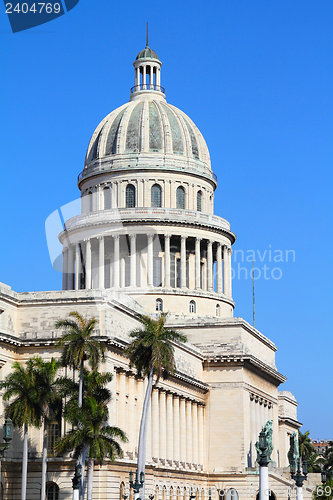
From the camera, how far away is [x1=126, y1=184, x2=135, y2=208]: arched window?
115m

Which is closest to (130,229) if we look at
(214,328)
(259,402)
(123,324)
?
(214,328)

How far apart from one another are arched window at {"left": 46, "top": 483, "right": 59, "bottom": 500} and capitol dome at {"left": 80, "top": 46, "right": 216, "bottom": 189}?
51.3 m

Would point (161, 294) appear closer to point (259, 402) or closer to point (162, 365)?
point (259, 402)

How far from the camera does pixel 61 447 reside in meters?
63.1

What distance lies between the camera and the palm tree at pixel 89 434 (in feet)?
206

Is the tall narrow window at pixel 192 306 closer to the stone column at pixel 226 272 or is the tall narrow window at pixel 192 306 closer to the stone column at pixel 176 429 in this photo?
the stone column at pixel 226 272

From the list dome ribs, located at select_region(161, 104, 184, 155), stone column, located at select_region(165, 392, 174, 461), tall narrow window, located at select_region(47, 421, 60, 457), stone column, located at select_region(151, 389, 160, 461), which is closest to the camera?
tall narrow window, located at select_region(47, 421, 60, 457)

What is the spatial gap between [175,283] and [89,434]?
49655 mm

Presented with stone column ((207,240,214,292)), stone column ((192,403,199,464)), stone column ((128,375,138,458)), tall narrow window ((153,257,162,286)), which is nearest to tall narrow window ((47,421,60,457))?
stone column ((128,375,138,458))

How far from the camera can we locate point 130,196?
11538cm

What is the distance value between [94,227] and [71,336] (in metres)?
46.6

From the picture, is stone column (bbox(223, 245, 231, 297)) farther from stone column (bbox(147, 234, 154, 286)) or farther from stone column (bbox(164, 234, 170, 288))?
stone column (bbox(147, 234, 154, 286))

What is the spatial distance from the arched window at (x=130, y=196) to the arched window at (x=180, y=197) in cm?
519

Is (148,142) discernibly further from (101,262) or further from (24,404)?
(24,404)
